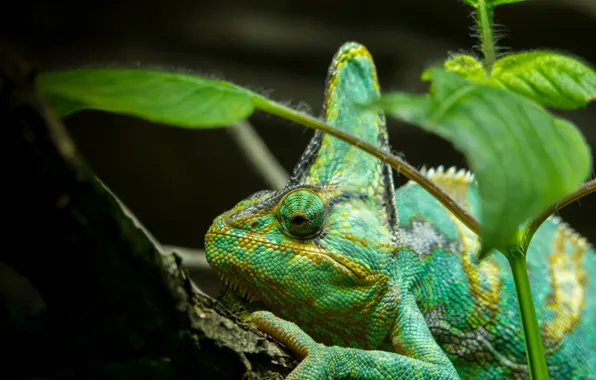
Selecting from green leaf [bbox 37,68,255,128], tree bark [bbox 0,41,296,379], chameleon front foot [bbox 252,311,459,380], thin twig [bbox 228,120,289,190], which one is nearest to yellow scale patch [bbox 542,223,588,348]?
chameleon front foot [bbox 252,311,459,380]

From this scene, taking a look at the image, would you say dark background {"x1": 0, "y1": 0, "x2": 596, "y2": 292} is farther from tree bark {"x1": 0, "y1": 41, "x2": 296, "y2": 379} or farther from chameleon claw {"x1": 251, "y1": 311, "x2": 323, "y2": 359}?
tree bark {"x1": 0, "y1": 41, "x2": 296, "y2": 379}

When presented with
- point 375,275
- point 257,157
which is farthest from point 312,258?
point 257,157

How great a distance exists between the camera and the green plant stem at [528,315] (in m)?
1.22

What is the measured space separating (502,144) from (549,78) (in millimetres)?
529

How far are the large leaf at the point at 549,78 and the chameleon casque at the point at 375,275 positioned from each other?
0.68 metres

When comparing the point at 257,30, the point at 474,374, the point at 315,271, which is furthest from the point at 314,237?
the point at 257,30

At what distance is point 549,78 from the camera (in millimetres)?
1189

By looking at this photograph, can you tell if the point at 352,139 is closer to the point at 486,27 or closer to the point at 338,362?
the point at 486,27

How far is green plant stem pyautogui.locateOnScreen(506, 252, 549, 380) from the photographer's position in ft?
4.00

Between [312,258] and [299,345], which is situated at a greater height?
[312,258]

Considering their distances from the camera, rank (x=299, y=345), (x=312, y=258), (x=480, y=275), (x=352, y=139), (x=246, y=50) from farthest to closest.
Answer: (x=246, y=50) < (x=480, y=275) < (x=312, y=258) < (x=299, y=345) < (x=352, y=139)

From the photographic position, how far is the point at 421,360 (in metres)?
1.68

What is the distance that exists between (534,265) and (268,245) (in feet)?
3.37

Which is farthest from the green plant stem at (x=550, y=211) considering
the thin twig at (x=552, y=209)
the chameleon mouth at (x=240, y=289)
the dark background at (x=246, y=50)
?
the dark background at (x=246, y=50)
